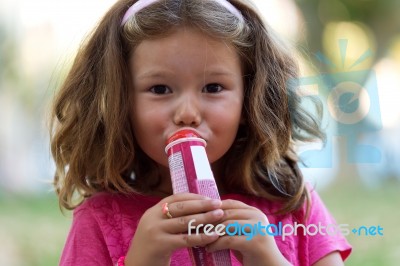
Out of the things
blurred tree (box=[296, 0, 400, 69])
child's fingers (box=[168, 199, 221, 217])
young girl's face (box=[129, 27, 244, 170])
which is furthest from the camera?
blurred tree (box=[296, 0, 400, 69])

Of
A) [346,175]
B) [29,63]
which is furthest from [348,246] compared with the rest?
[29,63]

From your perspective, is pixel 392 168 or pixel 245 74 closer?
pixel 245 74

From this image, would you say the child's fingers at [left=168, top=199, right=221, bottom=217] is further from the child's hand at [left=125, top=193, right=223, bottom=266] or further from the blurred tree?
the blurred tree

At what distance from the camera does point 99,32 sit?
83 cm

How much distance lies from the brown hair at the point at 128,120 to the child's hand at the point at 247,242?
15 cm

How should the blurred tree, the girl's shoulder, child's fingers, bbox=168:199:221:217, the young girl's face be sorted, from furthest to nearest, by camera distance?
the blurred tree < the girl's shoulder < the young girl's face < child's fingers, bbox=168:199:221:217

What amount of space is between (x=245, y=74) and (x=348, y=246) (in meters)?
0.30

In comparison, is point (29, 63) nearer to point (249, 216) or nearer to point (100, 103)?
point (100, 103)

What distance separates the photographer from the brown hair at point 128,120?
0.78 m

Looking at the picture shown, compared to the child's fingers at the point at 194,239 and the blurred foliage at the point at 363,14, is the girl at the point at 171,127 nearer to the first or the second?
the child's fingers at the point at 194,239

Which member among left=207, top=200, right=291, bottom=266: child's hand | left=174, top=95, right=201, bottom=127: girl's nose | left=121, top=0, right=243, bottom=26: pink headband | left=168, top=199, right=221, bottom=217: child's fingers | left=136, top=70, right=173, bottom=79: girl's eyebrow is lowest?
left=207, top=200, right=291, bottom=266: child's hand

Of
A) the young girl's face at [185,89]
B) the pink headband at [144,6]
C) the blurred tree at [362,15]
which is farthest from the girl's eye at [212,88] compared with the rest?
the blurred tree at [362,15]

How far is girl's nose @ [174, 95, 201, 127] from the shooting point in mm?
715

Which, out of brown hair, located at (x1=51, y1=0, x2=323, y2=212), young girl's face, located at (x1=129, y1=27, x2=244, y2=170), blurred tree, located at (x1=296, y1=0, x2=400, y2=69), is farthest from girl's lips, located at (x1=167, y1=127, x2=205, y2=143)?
blurred tree, located at (x1=296, y1=0, x2=400, y2=69)
